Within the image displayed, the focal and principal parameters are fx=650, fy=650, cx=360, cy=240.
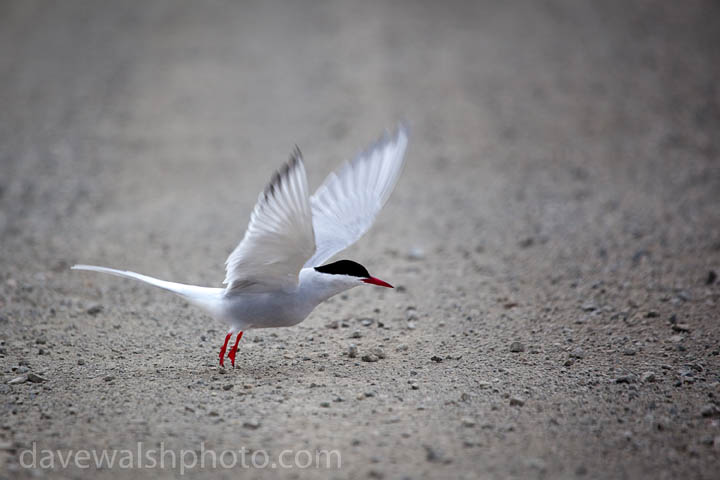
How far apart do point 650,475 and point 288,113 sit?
9.92m

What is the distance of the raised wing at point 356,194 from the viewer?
15.0ft

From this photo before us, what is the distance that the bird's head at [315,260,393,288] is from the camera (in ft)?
13.6

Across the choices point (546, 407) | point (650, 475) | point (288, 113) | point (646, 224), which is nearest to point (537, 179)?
point (646, 224)

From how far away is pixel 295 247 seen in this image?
377 cm

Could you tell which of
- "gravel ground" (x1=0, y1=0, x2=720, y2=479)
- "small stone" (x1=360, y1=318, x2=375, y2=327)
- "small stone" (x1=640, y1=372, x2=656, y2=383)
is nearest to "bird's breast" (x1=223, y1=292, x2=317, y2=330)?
"gravel ground" (x1=0, y1=0, x2=720, y2=479)

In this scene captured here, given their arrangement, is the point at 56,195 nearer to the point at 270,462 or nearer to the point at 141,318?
the point at 141,318

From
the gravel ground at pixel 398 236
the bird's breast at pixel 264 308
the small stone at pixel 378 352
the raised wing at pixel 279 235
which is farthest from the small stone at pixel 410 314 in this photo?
the raised wing at pixel 279 235

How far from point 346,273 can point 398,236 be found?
3.43 m

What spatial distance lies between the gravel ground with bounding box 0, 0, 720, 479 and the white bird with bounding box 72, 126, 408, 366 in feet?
1.53

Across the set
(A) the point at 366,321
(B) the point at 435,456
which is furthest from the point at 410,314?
(B) the point at 435,456

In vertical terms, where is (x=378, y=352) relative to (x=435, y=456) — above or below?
above

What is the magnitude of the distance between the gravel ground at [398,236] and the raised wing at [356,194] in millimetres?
873

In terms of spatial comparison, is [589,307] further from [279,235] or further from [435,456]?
[279,235]

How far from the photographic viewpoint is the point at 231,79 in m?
13.5
